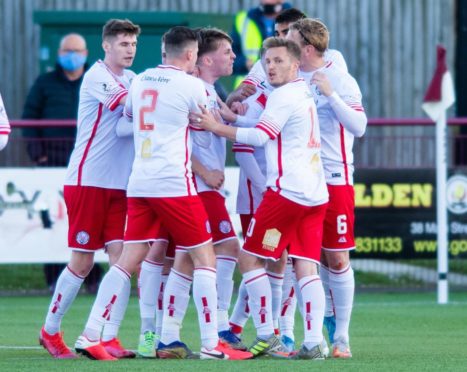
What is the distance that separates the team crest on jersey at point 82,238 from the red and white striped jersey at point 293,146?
53.8 inches

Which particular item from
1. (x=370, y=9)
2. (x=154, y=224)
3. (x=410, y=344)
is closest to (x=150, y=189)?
(x=154, y=224)

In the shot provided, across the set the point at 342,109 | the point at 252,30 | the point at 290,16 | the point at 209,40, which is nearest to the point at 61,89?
the point at 252,30

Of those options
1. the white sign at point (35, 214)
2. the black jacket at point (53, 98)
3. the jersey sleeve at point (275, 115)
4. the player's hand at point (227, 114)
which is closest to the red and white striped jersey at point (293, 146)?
the jersey sleeve at point (275, 115)

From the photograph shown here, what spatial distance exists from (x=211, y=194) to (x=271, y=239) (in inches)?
32.2

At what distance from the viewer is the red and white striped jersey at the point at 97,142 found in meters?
10.5

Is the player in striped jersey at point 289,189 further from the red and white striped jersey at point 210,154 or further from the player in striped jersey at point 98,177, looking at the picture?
the player in striped jersey at point 98,177

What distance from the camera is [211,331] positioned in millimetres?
10055

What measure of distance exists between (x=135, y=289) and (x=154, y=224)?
6183 mm

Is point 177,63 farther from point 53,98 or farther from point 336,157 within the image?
point 53,98

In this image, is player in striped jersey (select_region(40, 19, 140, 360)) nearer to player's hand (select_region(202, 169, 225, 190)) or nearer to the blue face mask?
player's hand (select_region(202, 169, 225, 190))

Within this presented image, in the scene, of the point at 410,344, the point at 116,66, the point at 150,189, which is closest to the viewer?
the point at 150,189

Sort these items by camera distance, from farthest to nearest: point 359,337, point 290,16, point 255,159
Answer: point 359,337 < point 290,16 < point 255,159

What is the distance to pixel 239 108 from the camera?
1069cm

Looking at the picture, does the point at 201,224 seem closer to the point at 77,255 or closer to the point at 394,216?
the point at 77,255
